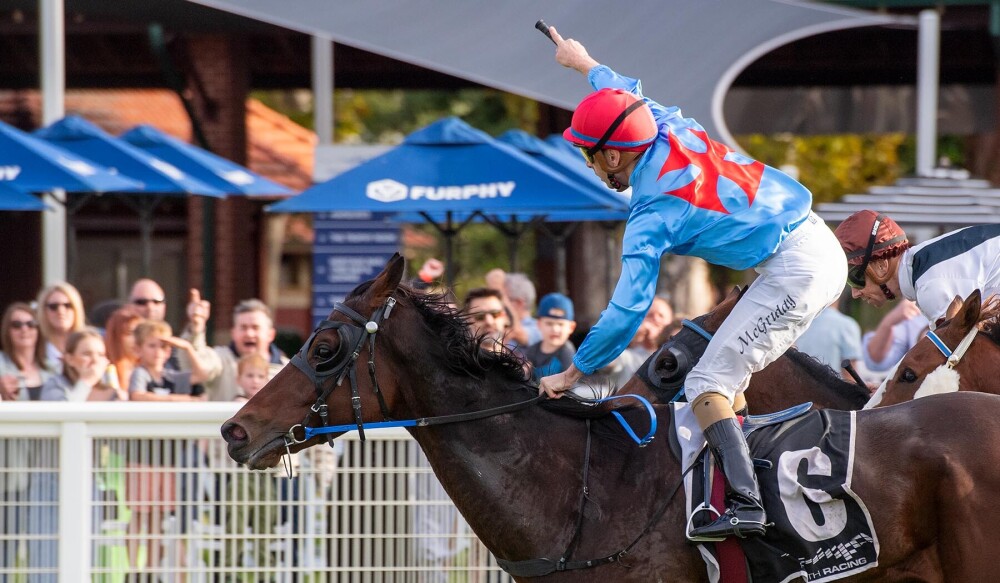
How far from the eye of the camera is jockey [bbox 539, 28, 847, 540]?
12.1 feet

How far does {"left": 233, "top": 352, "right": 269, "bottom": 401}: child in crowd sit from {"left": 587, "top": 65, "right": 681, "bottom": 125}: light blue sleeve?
2.69m

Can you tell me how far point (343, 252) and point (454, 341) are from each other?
7249mm

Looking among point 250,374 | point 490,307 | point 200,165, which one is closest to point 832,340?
point 490,307

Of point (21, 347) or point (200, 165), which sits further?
point (200, 165)

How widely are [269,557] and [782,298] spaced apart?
97.3 inches

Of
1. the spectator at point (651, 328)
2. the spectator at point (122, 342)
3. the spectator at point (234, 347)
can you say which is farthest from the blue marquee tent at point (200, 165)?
the spectator at point (651, 328)

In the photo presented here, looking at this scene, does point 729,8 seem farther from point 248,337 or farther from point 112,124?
point 112,124

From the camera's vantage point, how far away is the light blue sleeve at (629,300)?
3635mm

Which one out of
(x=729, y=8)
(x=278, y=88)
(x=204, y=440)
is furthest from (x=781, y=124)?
(x=204, y=440)

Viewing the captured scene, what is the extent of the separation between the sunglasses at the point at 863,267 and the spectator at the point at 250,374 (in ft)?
9.59

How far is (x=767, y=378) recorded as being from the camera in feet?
15.7

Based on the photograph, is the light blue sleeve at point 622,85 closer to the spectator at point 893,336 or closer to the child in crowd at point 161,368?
the child in crowd at point 161,368

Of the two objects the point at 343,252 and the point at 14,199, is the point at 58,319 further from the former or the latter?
the point at 343,252

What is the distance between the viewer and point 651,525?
12.4 ft
